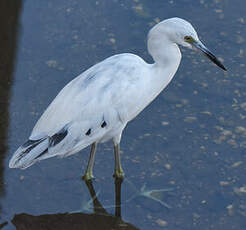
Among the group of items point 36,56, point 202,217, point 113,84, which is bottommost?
point 202,217

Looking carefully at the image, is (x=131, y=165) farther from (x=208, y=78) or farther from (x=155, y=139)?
(x=208, y=78)

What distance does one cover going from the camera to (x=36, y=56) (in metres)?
5.90

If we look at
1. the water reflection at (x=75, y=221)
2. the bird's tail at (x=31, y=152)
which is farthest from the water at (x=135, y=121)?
the bird's tail at (x=31, y=152)

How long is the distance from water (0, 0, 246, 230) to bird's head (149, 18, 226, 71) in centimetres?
96

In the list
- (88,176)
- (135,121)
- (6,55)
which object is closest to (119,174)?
(88,176)

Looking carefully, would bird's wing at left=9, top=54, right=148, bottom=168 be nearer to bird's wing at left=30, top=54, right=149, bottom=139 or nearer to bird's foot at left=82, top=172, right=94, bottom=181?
bird's wing at left=30, top=54, right=149, bottom=139

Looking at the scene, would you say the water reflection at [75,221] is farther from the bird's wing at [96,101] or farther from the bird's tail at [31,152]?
the bird's wing at [96,101]

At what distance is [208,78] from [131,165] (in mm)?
1161

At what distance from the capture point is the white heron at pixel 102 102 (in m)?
4.42

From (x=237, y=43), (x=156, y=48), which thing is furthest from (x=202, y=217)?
(x=237, y=43)

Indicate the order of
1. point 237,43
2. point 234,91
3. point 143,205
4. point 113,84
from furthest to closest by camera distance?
point 237,43, point 234,91, point 143,205, point 113,84

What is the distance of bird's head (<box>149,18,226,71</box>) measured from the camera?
4.36 metres

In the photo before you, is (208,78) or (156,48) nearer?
(156,48)

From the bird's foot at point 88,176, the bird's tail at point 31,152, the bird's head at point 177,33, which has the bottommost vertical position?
the bird's foot at point 88,176
